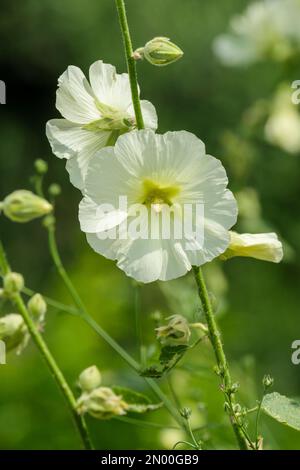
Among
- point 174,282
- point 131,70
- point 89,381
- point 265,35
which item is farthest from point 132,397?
point 265,35

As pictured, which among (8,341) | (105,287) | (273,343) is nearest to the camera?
(8,341)

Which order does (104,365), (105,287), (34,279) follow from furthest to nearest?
(34,279) → (105,287) → (104,365)

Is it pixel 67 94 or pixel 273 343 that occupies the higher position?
pixel 67 94

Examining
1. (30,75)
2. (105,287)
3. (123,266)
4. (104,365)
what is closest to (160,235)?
(123,266)

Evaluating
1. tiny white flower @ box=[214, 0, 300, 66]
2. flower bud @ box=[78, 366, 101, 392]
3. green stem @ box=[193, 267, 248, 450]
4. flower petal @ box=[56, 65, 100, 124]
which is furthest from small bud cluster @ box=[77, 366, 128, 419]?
tiny white flower @ box=[214, 0, 300, 66]

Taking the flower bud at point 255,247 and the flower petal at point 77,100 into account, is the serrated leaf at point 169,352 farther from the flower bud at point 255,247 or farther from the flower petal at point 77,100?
the flower petal at point 77,100

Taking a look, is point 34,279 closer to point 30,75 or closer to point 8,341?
point 30,75

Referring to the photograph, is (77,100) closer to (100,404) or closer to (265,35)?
(100,404)
